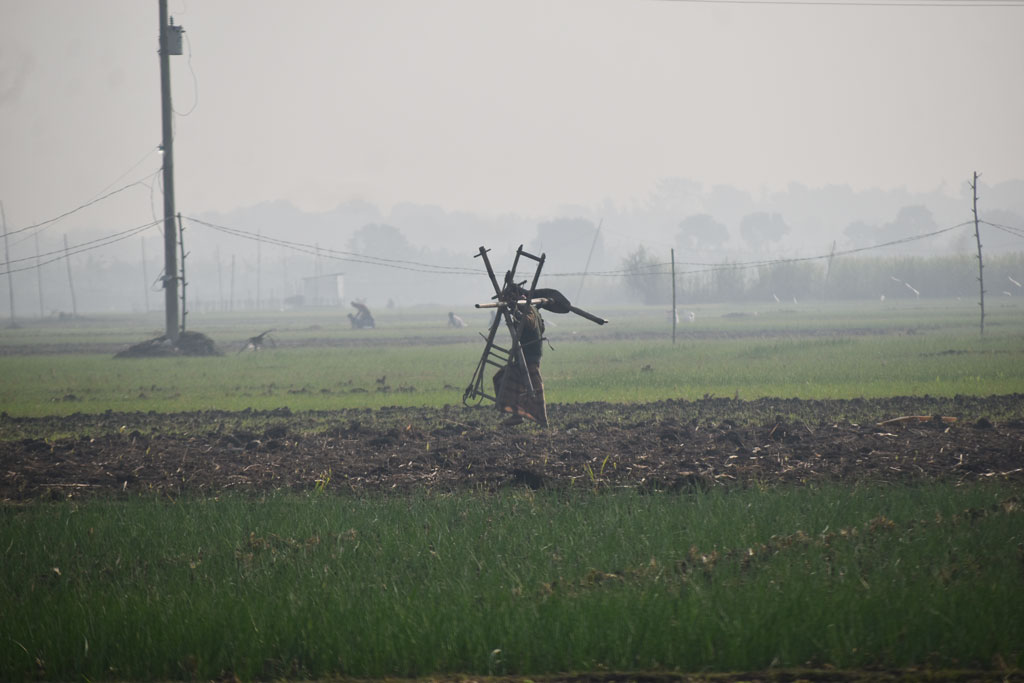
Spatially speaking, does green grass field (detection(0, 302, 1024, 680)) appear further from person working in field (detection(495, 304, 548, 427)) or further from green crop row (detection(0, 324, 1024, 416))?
green crop row (detection(0, 324, 1024, 416))

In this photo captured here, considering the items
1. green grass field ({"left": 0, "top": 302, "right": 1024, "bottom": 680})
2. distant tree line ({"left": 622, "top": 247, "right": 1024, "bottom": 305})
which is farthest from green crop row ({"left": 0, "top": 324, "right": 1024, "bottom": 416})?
distant tree line ({"left": 622, "top": 247, "right": 1024, "bottom": 305})

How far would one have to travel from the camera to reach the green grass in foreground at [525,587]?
6910 millimetres

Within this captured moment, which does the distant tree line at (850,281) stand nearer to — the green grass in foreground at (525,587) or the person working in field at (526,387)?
the person working in field at (526,387)

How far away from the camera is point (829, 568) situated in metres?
8.02

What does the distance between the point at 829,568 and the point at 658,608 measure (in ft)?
5.47

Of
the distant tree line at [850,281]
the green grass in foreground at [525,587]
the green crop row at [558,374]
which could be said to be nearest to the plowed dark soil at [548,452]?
the green grass in foreground at [525,587]

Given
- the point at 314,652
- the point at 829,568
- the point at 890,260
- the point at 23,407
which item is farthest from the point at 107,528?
the point at 890,260

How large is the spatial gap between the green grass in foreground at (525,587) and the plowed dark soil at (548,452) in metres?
1.38

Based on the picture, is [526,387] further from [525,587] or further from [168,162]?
[168,162]

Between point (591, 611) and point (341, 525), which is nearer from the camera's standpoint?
point (591, 611)

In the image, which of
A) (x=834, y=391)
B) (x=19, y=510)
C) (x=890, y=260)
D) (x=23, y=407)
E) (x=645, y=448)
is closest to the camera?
(x=19, y=510)

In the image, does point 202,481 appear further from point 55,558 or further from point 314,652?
point 314,652

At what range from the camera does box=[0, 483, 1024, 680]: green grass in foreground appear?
6.91 m

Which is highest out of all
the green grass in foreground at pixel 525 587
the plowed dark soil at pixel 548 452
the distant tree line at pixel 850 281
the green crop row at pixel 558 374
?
the distant tree line at pixel 850 281
